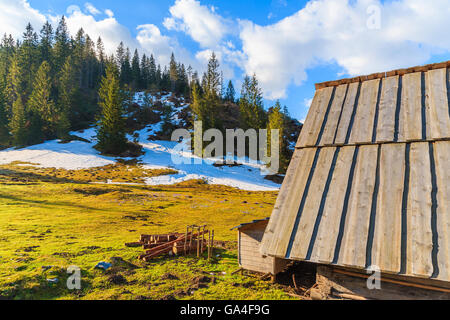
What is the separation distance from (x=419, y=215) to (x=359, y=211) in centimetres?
95

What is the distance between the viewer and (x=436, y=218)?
4.17 meters

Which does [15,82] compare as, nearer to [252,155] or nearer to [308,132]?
[252,155]

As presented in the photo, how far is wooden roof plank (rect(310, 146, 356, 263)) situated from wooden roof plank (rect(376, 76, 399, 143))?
776mm

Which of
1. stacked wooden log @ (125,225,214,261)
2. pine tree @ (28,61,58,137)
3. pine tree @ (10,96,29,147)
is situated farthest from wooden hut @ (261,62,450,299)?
pine tree @ (28,61,58,137)

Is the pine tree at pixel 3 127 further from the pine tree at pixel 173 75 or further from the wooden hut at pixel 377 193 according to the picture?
the wooden hut at pixel 377 193

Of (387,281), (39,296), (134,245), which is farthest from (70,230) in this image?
(387,281)

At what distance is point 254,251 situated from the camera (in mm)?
11430

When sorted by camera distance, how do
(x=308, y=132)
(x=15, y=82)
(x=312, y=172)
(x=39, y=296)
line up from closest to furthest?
(x=312, y=172)
(x=308, y=132)
(x=39, y=296)
(x=15, y=82)

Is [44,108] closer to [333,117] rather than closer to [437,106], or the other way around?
[333,117]

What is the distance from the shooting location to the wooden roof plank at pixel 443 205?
3.72 metres

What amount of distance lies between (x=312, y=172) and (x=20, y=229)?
68.4ft

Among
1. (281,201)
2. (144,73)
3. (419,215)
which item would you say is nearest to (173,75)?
(144,73)

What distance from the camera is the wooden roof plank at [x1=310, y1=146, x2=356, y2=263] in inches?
177

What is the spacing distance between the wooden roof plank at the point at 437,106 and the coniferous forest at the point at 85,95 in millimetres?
45668
